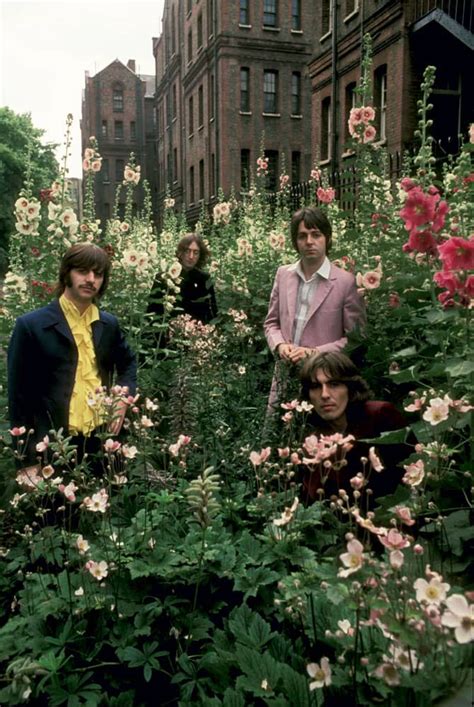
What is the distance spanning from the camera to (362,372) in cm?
465

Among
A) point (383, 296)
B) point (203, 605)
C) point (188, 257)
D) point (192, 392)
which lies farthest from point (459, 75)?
point (203, 605)

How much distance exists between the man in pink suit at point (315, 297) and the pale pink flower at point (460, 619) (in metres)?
2.93

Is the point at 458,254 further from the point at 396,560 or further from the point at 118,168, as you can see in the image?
the point at 118,168

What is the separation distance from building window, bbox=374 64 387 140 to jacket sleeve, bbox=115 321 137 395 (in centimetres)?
1532

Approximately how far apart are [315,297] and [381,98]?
53.2 ft

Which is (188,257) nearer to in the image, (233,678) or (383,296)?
(383,296)

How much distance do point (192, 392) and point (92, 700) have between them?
2158 mm

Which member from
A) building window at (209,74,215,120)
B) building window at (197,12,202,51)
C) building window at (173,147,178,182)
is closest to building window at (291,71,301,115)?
building window at (209,74,215,120)

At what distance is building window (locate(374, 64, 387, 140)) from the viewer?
18.2 metres

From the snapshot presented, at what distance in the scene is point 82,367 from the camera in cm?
403

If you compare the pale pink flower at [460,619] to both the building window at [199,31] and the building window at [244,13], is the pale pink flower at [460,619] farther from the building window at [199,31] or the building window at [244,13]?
the building window at [199,31]

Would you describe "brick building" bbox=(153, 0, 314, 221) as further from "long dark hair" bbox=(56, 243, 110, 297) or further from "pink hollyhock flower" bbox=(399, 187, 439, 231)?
"pink hollyhock flower" bbox=(399, 187, 439, 231)

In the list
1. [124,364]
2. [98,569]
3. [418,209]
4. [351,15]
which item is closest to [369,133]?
[124,364]

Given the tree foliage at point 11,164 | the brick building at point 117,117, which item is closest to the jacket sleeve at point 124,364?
the tree foliage at point 11,164
